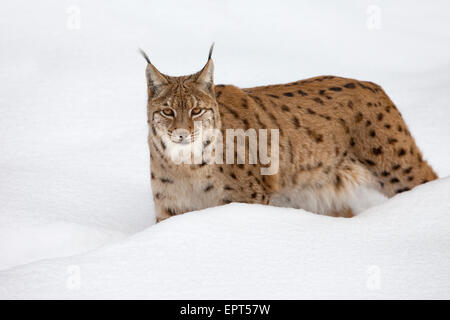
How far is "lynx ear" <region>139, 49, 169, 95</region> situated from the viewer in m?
4.84

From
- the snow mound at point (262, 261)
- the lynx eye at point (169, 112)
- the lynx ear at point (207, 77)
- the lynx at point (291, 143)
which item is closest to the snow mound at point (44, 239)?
the lynx at point (291, 143)

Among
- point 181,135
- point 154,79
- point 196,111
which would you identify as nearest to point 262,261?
point 181,135

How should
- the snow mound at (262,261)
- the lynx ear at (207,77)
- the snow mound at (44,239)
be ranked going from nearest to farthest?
1. the snow mound at (262,261)
2. the snow mound at (44,239)
3. the lynx ear at (207,77)

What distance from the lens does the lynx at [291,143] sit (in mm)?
4852

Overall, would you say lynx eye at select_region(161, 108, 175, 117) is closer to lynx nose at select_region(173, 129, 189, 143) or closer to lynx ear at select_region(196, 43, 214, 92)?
lynx nose at select_region(173, 129, 189, 143)

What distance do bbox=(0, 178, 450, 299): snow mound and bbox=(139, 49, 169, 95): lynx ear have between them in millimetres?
1152

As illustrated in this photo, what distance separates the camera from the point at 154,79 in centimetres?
487

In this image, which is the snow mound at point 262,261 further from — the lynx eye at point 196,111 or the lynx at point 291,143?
the lynx eye at point 196,111

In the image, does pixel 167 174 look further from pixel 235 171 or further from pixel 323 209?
pixel 323 209

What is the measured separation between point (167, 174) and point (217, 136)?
1.69 feet

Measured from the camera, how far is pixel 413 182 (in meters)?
5.67

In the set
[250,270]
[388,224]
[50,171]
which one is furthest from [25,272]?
[50,171]

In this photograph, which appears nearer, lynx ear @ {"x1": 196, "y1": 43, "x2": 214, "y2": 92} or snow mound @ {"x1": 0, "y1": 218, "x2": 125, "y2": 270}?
snow mound @ {"x1": 0, "y1": 218, "x2": 125, "y2": 270}

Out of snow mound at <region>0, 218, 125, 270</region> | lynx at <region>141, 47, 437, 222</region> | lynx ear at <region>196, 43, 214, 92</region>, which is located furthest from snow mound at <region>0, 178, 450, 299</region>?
lynx ear at <region>196, 43, 214, 92</region>
